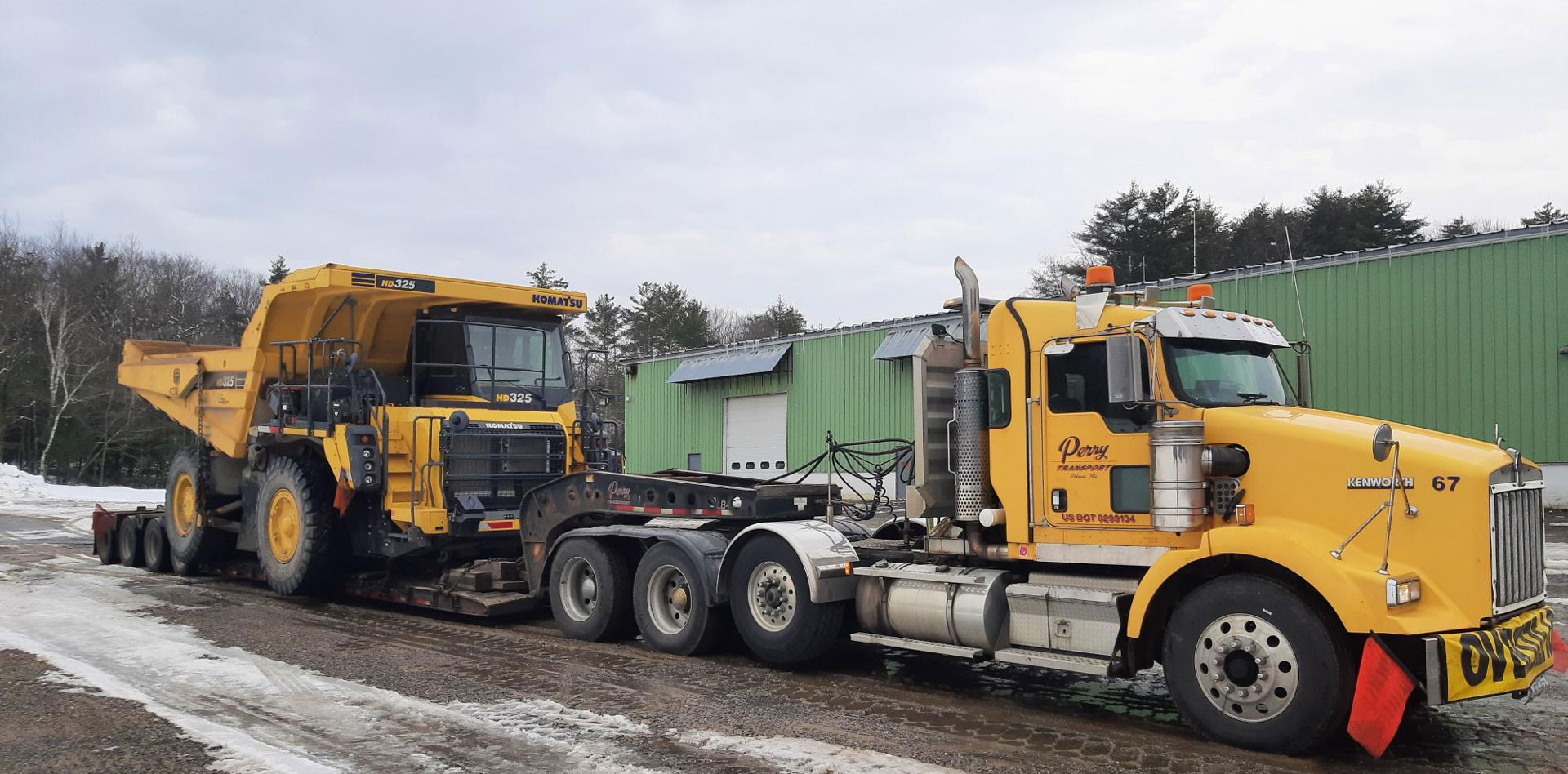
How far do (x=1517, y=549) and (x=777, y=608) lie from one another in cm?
473

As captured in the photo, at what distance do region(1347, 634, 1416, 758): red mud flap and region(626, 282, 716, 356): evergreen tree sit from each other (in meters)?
58.9

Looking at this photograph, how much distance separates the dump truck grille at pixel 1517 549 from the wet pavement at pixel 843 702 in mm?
837

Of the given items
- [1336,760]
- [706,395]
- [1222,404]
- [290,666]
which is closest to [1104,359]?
[1222,404]

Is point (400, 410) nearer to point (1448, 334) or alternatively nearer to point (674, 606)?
point (674, 606)

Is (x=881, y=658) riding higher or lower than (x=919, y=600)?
lower

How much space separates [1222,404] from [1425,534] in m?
1.32

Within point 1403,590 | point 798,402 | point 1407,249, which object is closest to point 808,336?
point 798,402

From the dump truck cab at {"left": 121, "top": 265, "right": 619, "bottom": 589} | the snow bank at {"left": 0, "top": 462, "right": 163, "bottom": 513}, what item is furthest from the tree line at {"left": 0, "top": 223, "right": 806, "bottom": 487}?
the dump truck cab at {"left": 121, "top": 265, "right": 619, "bottom": 589}

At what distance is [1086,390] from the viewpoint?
7.12 m

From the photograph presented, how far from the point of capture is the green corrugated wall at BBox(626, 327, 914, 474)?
26141 millimetres

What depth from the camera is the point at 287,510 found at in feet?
40.6

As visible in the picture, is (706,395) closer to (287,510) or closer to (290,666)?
(287,510)

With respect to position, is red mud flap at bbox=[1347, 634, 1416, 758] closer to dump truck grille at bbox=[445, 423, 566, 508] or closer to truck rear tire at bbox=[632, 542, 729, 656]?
truck rear tire at bbox=[632, 542, 729, 656]

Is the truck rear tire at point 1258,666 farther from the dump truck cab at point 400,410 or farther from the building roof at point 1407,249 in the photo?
the building roof at point 1407,249
